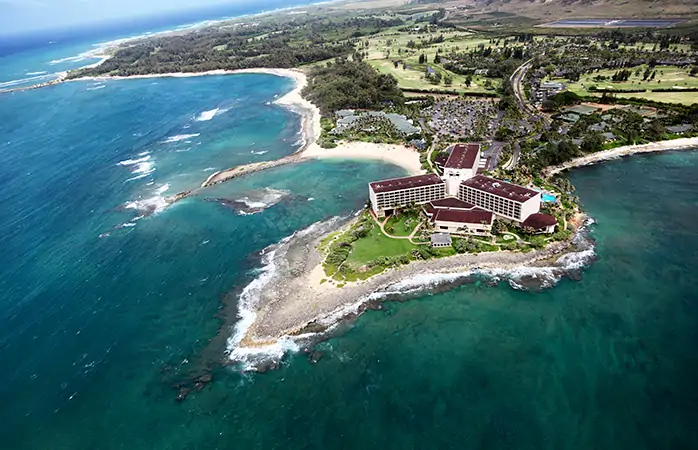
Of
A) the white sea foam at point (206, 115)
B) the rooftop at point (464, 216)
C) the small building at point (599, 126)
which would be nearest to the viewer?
the rooftop at point (464, 216)

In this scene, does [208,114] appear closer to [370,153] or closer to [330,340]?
[370,153]

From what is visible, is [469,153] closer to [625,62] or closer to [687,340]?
[687,340]

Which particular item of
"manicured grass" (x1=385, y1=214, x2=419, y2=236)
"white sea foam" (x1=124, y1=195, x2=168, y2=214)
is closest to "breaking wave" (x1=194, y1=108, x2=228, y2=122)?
"white sea foam" (x1=124, y1=195, x2=168, y2=214)

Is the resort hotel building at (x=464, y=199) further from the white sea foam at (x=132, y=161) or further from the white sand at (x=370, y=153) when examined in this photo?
the white sea foam at (x=132, y=161)

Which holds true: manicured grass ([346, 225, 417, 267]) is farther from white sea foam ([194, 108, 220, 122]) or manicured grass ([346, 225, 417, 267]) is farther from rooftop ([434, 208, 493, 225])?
white sea foam ([194, 108, 220, 122])

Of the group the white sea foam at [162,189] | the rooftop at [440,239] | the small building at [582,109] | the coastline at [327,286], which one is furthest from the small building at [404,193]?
the small building at [582,109]

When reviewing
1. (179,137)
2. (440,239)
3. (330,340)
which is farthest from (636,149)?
(179,137)
